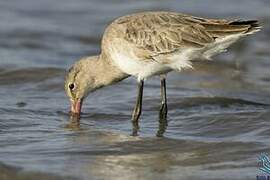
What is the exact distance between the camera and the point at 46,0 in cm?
1719

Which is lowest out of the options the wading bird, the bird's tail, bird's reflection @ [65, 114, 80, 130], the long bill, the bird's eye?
bird's reflection @ [65, 114, 80, 130]

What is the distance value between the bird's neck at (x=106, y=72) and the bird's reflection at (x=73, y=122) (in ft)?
1.69

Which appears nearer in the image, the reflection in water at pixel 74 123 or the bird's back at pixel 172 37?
the bird's back at pixel 172 37

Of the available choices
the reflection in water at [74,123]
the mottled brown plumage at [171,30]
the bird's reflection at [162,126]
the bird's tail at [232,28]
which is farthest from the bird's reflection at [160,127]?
the bird's tail at [232,28]

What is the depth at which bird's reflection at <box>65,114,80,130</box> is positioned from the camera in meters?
9.39

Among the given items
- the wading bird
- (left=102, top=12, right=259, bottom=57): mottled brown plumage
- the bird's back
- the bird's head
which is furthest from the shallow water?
(left=102, top=12, right=259, bottom=57): mottled brown plumage

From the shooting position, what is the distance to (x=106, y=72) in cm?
998

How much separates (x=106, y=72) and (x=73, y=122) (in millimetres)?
728

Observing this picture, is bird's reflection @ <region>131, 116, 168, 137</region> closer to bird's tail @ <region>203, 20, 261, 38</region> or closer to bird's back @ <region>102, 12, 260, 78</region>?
bird's back @ <region>102, 12, 260, 78</region>

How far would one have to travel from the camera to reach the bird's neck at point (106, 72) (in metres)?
9.87

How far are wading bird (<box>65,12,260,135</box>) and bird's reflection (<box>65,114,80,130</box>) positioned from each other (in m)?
0.62

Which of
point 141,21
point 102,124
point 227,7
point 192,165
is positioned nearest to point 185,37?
point 141,21

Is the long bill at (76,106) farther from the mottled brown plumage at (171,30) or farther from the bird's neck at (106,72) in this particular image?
the mottled brown plumage at (171,30)

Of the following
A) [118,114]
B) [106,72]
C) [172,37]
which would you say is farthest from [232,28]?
[118,114]
